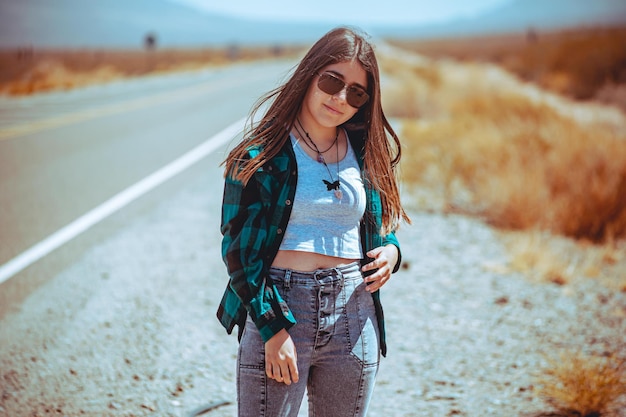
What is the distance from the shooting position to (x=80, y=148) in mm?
8922

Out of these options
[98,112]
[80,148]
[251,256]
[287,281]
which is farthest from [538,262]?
[98,112]

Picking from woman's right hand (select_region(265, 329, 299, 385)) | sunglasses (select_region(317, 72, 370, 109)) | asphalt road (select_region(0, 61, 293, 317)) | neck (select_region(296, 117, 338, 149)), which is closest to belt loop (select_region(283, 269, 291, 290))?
woman's right hand (select_region(265, 329, 299, 385))

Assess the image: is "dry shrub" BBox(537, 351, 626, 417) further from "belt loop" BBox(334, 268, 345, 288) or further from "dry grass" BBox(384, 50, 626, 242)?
"dry grass" BBox(384, 50, 626, 242)

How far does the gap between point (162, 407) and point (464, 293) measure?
2.37 meters

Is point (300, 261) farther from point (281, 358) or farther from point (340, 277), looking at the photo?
point (281, 358)

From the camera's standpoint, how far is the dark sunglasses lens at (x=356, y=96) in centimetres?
172

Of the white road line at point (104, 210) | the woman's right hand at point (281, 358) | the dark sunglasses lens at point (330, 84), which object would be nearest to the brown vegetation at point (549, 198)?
the woman's right hand at point (281, 358)

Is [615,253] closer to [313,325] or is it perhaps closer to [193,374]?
[193,374]

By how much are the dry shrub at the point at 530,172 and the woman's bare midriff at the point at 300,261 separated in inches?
183

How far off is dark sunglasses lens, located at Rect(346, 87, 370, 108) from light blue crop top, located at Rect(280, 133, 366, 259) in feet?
0.62

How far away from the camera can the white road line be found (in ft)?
15.0

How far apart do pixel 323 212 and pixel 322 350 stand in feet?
1.29

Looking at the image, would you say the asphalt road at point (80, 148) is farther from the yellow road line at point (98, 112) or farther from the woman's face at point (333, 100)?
the woman's face at point (333, 100)

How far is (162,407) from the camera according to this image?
271 centimetres
